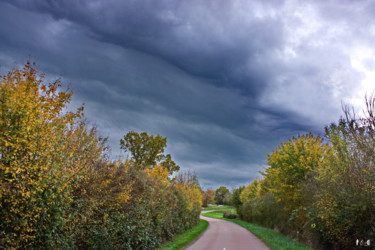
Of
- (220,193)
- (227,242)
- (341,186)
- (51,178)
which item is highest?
(220,193)

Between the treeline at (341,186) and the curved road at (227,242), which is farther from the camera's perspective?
the curved road at (227,242)

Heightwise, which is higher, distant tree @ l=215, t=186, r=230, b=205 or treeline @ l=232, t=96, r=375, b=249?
distant tree @ l=215, t=186, r=230, b=205

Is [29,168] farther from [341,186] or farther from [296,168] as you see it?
[296,168]

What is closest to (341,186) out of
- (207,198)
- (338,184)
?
(338,184)

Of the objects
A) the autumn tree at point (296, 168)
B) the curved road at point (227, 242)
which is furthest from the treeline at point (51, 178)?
the autumn tree at point (296, 168)

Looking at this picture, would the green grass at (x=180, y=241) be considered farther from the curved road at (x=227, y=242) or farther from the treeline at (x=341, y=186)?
the treeline at (x=341, y=186)

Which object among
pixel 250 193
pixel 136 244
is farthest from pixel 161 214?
pixel 250 193

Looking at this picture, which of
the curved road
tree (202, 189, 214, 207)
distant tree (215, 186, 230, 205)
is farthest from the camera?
distant tree (215, 186, 230, 205)

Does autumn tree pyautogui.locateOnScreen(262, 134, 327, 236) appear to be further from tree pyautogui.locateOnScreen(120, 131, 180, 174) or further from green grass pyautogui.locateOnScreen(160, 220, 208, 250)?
tree pyautogui.locateOnScreen(120, 131, 180, 174)

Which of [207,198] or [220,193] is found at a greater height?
[220,193]

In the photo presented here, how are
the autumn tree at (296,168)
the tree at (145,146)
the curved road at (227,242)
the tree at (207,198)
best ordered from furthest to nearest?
the tree at (207,198), the tree at (145,146), the autumn tree at (296,168), the curved road at (227,242)

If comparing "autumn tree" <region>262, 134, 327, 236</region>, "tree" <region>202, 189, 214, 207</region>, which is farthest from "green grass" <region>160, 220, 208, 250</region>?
"tree" <region>202, 189, 214, 207</region>

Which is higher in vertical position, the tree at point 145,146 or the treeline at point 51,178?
the tree at point 145,146

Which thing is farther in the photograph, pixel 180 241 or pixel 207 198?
pixel 207 198
